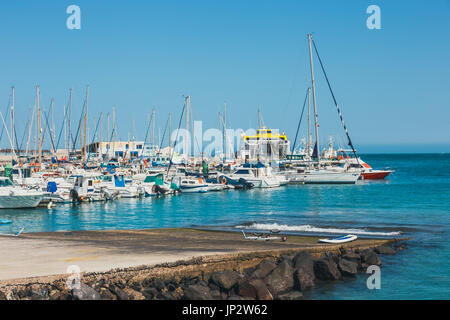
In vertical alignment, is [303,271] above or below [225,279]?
below

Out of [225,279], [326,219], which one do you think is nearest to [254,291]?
[225,279]

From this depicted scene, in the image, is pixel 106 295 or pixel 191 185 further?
pixel 191 185

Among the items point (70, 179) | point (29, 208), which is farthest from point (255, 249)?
point (70, 179)

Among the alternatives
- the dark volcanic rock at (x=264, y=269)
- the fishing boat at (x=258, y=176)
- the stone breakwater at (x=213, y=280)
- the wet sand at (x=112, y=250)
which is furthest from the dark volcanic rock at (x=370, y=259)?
the fishing boat at (x=258, y=176)

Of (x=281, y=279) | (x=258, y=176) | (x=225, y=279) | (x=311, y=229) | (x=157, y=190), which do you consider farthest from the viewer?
(x=258, y=176)

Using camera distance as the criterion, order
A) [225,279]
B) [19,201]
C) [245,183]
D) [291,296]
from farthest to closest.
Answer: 1. [245,183]
2. [19,201]
3. [291,296]
4. [225,279]

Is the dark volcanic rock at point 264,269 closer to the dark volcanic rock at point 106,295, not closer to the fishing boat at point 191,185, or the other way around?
the dark volcanic rock at point 106,295

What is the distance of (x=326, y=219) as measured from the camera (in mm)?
34406

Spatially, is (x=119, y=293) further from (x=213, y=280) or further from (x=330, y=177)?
(x=330, y=177)

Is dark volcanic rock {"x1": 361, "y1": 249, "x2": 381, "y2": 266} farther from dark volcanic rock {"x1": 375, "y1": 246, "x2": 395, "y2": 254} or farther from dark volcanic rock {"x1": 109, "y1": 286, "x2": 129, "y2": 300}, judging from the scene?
dark volcanic rock {"x1": 109, "y1": 286, "x2": 129, "y2": 300}

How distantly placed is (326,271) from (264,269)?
7.88 feet

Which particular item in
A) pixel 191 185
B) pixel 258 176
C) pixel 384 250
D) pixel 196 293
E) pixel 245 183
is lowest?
pixel 384 250

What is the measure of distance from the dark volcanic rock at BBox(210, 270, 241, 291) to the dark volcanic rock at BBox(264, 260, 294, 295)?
1.05 meters
